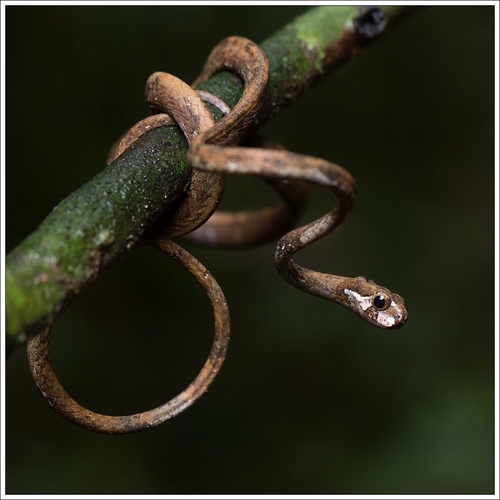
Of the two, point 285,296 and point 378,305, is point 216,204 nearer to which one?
point 378,305

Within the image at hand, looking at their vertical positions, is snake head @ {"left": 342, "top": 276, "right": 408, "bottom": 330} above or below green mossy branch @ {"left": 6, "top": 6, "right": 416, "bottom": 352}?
below

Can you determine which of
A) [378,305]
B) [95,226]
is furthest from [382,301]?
[95,226]

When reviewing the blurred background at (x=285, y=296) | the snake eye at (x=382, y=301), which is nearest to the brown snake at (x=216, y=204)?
the snake eye at (x=382, y=301)

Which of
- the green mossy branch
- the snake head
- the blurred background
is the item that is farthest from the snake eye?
the blurred background

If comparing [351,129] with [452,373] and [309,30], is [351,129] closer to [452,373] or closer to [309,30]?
[452,373]

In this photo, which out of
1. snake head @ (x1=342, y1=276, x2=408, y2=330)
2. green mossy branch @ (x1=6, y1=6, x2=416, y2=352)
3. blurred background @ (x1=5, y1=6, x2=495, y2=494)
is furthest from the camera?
blurred background @ (x1=5, y1=6, x2=495, y2=494)

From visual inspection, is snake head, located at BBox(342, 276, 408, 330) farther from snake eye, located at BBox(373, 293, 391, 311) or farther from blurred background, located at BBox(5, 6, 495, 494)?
blurred background, located at BBox(5, 6, 495, 494)

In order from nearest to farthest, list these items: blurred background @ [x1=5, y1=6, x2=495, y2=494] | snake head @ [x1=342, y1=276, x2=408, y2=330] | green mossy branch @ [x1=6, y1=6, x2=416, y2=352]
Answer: green mossy branch @ [x1=6, y1=6, x2=416, y2=352] < snake head @ [x1=342, y1=276, x2=408, y2=330] < blurred background @ [x1=5, y1=6, x2=495, y2=494]
